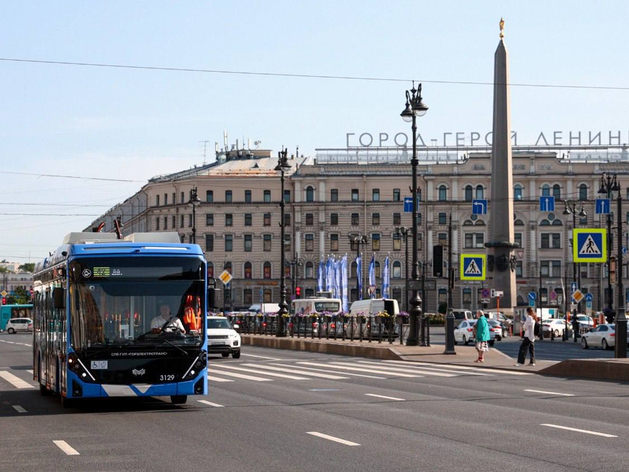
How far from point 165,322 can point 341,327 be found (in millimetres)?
30065

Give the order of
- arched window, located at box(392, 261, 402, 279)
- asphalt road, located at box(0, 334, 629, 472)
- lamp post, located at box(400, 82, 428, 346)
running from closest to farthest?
asphalt road, located at box(0, 334, 629, 472), lamp post, located at box(400, 82, 428, 346), arched window, located at box(392, 261, 402, 279)

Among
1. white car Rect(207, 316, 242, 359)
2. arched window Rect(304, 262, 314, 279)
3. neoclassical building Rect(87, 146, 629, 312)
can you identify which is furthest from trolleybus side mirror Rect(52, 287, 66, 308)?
arched window Rect(304, 262, 314, 279)

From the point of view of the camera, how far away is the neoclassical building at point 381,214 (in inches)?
4641

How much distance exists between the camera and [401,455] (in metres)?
11.9

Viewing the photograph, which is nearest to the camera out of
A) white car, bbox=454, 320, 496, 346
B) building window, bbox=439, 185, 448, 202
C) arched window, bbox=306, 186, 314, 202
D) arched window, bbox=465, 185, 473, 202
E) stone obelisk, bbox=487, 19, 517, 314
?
white car, bbox=454, 320, 496, 346

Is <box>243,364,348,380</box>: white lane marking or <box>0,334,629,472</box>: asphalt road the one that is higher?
<box>0,334,629,472</box>: asphalt road

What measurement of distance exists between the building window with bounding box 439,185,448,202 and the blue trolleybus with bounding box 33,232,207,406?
10419cm

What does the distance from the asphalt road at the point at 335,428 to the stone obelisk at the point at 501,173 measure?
123 ft

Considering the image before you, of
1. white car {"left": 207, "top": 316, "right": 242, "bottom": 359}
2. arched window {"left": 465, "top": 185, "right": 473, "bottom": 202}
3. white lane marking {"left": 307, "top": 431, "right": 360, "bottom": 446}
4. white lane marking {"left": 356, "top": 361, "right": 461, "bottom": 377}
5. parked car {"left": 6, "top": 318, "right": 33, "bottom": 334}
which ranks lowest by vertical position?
parked car {"left": 6, "top": 318, "right": 33, "bottom": 334}

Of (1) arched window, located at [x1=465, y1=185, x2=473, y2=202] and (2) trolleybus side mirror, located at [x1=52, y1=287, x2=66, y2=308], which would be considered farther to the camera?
(1) arched window, located at [x1=465, y1=185, x2=473, y2=202]

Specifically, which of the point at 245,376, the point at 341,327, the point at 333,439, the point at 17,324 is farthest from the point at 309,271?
the point at 333,439

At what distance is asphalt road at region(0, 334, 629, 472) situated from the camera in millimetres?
11477

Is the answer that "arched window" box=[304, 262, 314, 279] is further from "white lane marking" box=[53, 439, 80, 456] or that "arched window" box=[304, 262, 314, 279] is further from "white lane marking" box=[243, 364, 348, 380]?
"white lane marking" box=[53, 439, 80, 456]

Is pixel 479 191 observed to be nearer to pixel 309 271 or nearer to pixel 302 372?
pixel 309 271
